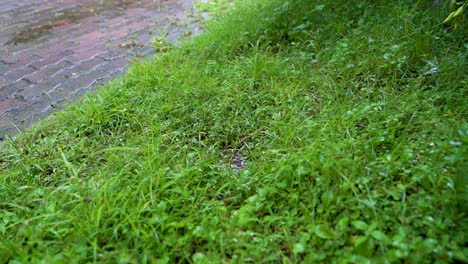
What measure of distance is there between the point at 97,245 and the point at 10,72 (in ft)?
8.78

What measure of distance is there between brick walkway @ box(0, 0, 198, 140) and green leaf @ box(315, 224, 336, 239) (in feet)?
7.64

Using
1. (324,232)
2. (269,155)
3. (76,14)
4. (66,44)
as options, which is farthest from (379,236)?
(76,14)

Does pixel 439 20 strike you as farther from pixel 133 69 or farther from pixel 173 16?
pixel 173 16

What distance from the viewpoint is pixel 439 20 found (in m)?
3.27

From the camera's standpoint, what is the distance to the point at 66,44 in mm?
4484

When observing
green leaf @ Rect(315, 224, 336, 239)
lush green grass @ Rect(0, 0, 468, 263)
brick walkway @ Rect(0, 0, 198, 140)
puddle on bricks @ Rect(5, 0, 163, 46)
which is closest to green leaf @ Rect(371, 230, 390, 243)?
lush green grass @ Rect(0, 0, 468, 263)

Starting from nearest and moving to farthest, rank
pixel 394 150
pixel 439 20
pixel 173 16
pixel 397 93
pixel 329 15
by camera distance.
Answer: pixel 394 150, pixel 397 93, pixel 439 20, pixel 329 15, pixel 173 16

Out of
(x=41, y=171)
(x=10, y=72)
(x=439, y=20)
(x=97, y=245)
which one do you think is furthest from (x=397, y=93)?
(x=10, y=72)

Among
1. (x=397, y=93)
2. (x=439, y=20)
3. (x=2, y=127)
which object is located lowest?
(x=2, y=127)

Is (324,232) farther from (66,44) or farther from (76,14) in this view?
(76,14)

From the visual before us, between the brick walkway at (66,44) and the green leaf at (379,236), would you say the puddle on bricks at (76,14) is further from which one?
the green leaf at (379,236)

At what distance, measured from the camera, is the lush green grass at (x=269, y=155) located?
1743mm

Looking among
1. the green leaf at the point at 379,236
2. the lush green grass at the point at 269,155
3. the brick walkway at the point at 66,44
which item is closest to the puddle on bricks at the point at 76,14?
the brick walkway at the point at 66,44

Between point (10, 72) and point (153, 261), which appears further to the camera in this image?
point (10, 72)
